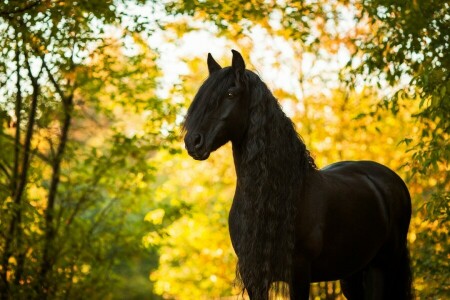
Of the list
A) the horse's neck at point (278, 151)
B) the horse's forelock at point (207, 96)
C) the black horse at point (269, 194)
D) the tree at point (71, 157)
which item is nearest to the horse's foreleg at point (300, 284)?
the black horse at point (269, 194)

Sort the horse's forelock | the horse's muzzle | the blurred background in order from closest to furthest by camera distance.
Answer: the horse's muzzle, the horse's forelock, the blurred background

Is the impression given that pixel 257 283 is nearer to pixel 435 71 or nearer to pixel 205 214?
pixel 435 71

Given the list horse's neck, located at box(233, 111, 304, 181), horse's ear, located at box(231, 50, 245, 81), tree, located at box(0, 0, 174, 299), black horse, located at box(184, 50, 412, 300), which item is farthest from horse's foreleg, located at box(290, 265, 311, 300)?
tree, located at box(0, 0, 174, 299)

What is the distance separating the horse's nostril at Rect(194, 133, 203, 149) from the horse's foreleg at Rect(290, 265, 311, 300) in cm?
81

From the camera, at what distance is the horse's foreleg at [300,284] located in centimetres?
345

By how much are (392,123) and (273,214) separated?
9.46 meters

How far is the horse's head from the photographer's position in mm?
3375

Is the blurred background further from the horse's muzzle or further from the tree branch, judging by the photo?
the horse's muzzle

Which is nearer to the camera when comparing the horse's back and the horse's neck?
the horse's neck

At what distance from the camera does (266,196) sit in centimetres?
346

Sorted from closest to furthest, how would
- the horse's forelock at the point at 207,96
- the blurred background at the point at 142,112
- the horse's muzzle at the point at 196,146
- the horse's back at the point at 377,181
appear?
the horse's muzzle at the point at 196,146
the horse's forelock at the point at 207,96
the horse's back at the point at 377,181
the blurred background at the point at 142,112

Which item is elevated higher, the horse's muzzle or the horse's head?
the horse's head

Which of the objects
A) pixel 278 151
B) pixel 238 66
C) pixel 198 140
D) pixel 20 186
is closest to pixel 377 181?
pixel 278 151

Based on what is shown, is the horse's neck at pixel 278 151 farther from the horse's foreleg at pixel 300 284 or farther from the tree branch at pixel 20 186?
the tree branch at pixel 20 186
